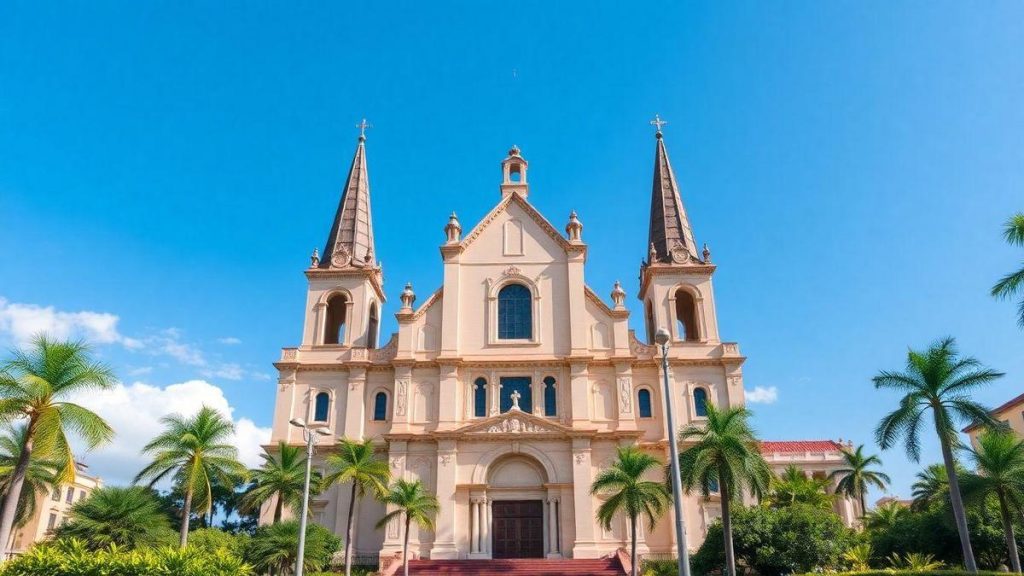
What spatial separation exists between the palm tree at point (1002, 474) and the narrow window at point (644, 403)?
629 inches

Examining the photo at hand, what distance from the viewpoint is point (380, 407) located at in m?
40.3

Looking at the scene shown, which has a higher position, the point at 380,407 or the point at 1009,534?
the point at 380,407

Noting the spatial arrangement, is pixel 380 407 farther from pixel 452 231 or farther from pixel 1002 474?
pixel 1002 474

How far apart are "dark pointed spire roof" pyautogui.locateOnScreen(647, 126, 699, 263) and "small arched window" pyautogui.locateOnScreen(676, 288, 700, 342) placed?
2323 mm

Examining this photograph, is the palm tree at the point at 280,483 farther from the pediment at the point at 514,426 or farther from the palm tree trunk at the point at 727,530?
the palm tree trunk at the point at 727,530

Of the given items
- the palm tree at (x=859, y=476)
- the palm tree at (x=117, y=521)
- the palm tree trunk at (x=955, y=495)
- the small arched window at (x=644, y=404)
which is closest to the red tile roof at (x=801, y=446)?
the palm tree at (x=859, y=476)

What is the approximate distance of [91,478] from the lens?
226ft

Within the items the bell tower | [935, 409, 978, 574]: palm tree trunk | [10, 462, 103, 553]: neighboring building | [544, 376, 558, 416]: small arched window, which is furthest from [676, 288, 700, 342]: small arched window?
[10, 462, 103, 553]: neighboring building

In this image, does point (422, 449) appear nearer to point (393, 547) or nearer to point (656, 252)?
point (393, 547)

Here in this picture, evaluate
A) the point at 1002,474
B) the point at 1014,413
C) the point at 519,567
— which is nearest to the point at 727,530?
the point at 1002,474

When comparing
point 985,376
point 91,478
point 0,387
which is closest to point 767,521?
point 985,376

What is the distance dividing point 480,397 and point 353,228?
14.8 m

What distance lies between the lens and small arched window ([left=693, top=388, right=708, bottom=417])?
1556 inches

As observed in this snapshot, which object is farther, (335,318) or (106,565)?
(335,318)
